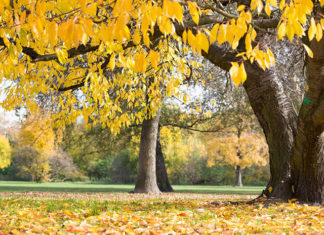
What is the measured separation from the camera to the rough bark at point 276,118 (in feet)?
23.5

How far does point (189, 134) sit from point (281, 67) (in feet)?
28.6

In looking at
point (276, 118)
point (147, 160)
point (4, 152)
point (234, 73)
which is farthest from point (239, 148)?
point (234, 73)

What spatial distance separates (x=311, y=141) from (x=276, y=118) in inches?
37.1

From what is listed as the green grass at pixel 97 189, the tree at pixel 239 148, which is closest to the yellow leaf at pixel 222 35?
the green grass at pixel 97 189

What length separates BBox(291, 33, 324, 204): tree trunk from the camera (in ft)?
18.6

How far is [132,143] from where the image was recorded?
784 inches

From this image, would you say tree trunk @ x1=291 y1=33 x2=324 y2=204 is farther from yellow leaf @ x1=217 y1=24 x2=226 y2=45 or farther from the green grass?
the green grass

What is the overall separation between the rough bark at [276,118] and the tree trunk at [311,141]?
255 millimetres

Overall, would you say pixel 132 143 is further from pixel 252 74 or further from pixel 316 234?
pixel 316 234

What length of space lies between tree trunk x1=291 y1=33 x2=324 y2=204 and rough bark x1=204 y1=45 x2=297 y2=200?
0.26 m

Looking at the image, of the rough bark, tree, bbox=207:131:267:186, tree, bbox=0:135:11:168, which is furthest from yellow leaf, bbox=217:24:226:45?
tree, bbox=0:135:11:168

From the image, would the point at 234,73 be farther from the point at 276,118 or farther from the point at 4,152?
the point at 4,152

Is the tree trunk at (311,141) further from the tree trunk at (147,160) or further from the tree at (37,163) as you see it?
the tree at (37,163)

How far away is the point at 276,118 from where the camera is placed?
23.6 feet
